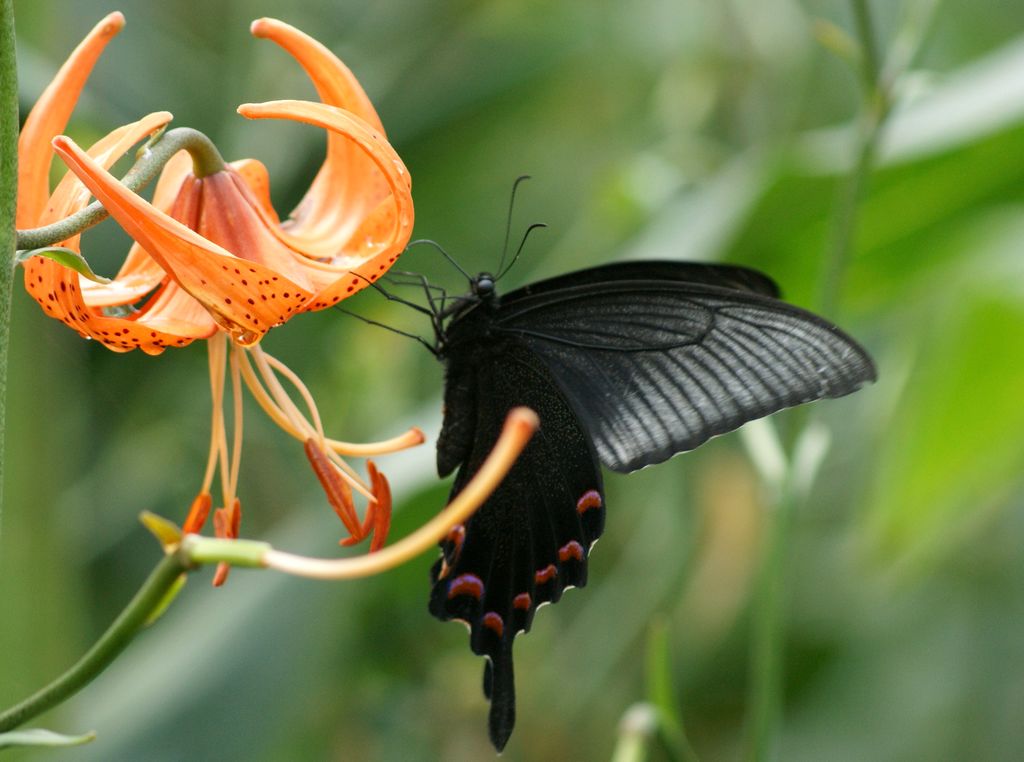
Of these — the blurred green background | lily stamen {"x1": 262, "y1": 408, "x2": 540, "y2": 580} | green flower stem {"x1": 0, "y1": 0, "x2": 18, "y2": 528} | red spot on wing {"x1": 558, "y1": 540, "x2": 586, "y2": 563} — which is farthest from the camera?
the blurred green background

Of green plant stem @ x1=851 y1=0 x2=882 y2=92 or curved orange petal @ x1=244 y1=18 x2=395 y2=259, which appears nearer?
curved orange petal @ x1=244 y1=18 x2=395 y2=259

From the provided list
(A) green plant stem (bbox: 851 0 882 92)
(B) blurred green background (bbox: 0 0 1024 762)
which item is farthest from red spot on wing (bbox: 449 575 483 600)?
(A) green plant stem (bbox: 851 0 882 92)

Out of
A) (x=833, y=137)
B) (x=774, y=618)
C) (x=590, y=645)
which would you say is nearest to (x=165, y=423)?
(x=590, y=645)

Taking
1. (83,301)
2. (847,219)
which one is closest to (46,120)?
(83,301)

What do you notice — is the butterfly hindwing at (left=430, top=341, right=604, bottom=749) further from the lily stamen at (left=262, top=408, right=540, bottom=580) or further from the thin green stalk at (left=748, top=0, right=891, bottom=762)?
the lily stamen at (left=262, top=408, right=540, bottom=580)

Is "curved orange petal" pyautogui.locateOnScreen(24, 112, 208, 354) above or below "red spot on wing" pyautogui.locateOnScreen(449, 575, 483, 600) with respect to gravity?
above

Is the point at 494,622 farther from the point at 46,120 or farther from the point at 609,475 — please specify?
the point at 609,475
